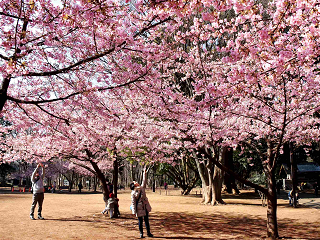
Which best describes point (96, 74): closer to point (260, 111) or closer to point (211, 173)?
point (260, 111)

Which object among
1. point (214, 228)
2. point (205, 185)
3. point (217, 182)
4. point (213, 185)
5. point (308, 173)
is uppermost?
point (217, 182)

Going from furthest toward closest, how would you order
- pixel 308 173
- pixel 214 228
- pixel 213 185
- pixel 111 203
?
pixel 308 173 < pixel 213 185 < pixel 111 203 < pixel 214 228

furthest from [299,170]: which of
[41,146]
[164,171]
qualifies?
[41,146]

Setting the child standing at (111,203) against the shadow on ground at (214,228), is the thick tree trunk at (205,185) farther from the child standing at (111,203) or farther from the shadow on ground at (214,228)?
the child standing at (111,203)

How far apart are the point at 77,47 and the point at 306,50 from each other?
455 centimetres

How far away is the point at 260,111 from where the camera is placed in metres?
10.1

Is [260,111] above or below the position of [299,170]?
above

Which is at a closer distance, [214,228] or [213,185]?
[214,228]

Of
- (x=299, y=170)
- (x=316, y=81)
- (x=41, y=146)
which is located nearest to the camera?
(x=316, y=81)

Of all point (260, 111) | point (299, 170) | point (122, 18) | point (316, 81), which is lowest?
point (299, 170)

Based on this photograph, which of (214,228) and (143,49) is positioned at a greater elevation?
(143,49)

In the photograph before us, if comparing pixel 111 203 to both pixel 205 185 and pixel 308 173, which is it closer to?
pixel 205 185

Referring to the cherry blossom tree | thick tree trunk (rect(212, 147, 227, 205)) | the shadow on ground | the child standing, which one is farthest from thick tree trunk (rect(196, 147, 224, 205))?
the cherry blossom tree

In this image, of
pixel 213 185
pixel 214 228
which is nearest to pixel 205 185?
pixel 213 185
